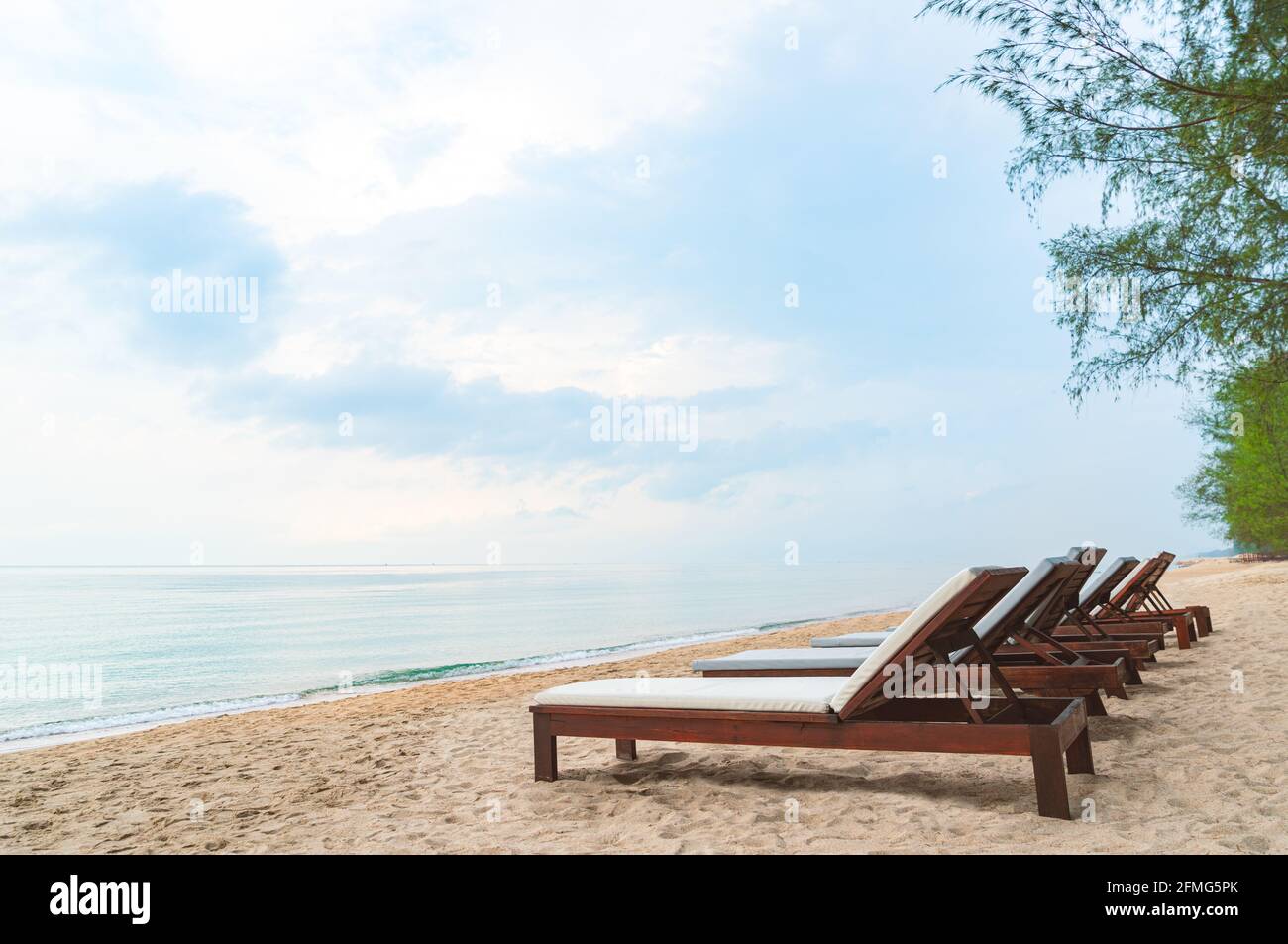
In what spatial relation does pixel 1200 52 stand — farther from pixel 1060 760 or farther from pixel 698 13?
pixel 698 13

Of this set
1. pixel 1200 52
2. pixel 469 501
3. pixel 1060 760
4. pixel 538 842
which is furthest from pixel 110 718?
pixel 469 501

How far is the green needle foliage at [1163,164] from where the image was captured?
19.4 ft

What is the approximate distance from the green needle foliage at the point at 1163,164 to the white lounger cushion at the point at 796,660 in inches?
169

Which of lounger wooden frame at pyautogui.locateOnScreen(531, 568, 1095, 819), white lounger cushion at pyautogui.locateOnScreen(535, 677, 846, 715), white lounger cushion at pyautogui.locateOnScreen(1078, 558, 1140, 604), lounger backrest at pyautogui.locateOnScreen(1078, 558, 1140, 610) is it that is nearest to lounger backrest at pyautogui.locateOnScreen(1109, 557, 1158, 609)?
lounger backrest at pyautogui.locateOnScreen(1078, 558, 1140, 610)

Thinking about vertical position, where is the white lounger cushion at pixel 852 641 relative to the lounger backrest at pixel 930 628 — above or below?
below

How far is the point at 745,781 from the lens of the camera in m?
4.03

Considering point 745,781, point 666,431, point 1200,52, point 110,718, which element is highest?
point 1200,52

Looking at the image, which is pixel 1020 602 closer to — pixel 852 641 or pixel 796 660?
pixel 796 660

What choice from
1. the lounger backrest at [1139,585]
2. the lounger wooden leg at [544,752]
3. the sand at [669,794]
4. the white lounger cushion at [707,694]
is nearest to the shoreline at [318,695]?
the sand at [669,794]

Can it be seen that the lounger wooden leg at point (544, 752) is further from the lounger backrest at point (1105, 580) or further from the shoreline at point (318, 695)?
the shoreline at point (318, 695)

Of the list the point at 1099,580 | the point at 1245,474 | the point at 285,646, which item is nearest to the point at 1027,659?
the point at 1099,580

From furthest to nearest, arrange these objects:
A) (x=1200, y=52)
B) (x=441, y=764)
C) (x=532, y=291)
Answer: (x=532, y=291) < (x=1200, y=52) < (x=441, y=764)

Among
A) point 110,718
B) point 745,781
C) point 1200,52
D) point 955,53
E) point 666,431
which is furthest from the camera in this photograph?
point 666,431
